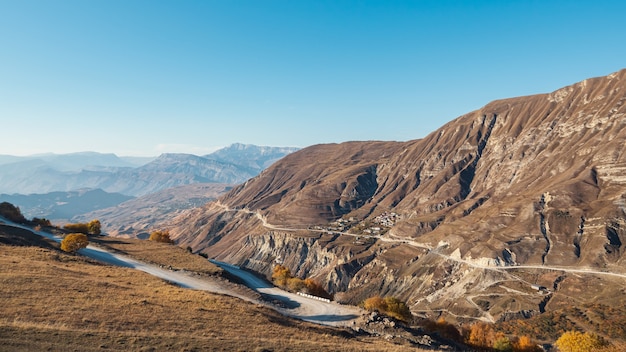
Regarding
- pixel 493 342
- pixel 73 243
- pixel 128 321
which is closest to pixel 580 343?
pixel 493 342

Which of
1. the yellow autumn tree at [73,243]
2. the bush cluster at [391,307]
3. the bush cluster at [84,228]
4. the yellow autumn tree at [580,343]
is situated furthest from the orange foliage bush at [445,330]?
the bush cluster at [84,228]

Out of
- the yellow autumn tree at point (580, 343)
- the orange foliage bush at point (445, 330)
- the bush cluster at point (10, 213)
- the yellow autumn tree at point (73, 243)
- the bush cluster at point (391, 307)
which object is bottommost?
the yellow autumn tree at point (580, 343)

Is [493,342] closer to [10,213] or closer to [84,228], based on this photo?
[84,228]

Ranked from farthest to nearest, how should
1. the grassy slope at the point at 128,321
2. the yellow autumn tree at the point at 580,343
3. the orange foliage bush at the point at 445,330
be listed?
the yellow autumn tree at the point at 580,343 < the orange foliage bush at the point at 445,330 < the grassy slope at the point at 128,321

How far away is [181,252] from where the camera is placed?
94750 mm

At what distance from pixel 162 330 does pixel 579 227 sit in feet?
638

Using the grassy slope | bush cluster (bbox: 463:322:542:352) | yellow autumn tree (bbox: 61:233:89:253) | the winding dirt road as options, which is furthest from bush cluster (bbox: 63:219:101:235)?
bush cluster (bbox: 463:322:542:352)

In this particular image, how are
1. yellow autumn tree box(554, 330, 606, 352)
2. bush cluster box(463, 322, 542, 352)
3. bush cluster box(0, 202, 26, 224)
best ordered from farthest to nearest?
bush cluster box(0, 202, 26, 224), yellow autumn tree box(554, 330, 606, 352), bush cluster box(463, 322, 542, 352)

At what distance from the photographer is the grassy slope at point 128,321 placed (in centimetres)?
2877

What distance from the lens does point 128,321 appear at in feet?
111

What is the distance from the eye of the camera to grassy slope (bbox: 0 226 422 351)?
2877 cm

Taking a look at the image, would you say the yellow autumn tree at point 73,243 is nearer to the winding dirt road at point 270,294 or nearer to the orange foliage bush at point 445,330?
the winding dirt road at point 270,294

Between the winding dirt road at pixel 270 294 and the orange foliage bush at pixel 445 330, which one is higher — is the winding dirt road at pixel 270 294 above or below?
above

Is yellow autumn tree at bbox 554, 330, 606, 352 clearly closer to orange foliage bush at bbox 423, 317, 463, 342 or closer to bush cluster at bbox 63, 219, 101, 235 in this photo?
orange foliage bush at bbox 423, 317, 463, 342
